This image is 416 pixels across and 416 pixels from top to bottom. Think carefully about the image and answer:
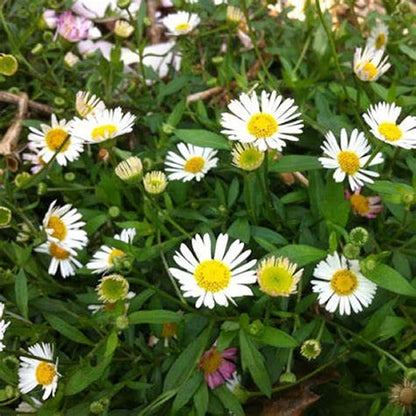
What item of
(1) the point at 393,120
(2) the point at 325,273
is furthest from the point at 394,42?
(2) the point at 325,273

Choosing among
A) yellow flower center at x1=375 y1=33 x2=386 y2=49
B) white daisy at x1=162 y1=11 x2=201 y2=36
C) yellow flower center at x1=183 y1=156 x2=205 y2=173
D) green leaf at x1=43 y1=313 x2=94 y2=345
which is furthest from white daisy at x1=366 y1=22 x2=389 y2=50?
green leaf at x1=43 y1=313 x2=94 y2=345

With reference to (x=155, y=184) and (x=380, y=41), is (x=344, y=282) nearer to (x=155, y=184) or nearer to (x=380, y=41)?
(x=155, y=184)

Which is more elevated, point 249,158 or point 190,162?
point 190,162

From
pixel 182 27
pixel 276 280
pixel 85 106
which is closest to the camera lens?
pixel 276 280

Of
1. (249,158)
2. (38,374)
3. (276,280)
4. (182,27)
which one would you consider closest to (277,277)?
(276,280)

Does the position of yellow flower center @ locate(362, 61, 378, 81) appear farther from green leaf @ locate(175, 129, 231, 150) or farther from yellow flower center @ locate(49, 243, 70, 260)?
yellow flower center @ locate(49, 243, 70, 260)
